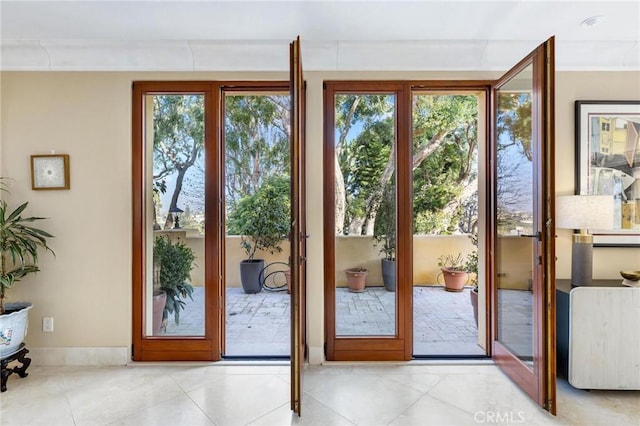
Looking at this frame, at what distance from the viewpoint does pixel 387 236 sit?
8.18ft

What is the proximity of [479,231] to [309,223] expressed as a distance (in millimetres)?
1491

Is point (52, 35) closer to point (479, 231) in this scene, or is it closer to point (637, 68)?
point (479, 231)

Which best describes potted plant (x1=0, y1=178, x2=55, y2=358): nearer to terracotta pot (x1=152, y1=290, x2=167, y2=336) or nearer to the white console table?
terracotta pot (x1=152, y1=290, x2=167, y2=336)

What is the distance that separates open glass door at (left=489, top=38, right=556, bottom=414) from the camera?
70.1 inches

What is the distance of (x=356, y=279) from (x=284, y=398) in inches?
40.2

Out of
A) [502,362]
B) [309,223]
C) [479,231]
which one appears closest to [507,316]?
[502,362]

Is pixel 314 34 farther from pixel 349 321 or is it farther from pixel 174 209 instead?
pixel 349 321

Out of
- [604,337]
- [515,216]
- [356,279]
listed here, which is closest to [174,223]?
[356,279]

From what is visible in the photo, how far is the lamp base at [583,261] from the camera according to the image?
2.11 m

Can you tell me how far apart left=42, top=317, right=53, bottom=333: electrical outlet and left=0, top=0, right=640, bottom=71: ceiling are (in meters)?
2.03

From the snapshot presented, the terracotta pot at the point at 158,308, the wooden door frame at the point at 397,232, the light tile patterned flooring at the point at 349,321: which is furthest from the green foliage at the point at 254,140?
the light tile patterned flooring at the point at 349,321

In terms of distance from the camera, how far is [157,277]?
2.52 metres

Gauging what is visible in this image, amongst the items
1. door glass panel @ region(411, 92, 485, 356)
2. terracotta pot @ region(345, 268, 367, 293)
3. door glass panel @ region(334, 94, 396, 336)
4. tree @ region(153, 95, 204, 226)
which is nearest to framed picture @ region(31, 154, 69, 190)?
tree @ region(153, 95, 204, 226)

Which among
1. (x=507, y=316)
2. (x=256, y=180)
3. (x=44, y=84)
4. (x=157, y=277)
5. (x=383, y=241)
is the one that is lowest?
(x=507, y=316)
